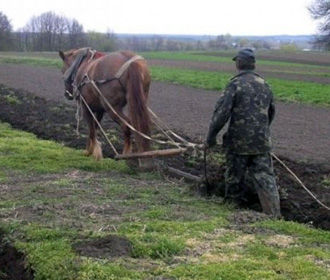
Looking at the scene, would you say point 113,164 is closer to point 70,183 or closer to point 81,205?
point 70,183

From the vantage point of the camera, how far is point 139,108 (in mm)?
9188

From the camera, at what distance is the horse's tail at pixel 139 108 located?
9133 millimetres

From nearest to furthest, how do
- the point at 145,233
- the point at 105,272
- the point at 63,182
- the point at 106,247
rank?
the point at 105,272 < the point at 106,247 < the point at 145,233 < the point at 63,182

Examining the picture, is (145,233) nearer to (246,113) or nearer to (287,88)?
(246,113)

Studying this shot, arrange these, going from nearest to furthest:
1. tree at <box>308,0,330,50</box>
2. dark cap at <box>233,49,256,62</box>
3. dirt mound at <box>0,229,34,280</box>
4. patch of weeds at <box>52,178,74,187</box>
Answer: dirt mound at <box>0,229,34,280</box> → dark cap at <box>233,49,256,62</box> → patch of weeds at <box>52,178,74,187</box> → tree at <box>308,0,330,50</box>

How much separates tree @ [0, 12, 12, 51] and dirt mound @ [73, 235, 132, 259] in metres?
77.9

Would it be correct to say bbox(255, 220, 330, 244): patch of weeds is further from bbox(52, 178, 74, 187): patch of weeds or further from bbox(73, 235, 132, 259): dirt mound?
bbox(52, 178, 74, 187): patch of weeds

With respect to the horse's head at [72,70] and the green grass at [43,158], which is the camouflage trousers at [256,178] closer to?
the green grass at [43,158]

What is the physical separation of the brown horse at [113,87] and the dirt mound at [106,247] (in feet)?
11.9

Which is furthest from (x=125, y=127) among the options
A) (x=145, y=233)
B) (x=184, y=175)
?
(x=145, y=233)

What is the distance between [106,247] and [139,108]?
158 inches

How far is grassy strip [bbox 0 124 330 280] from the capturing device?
4953 millimetres

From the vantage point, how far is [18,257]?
18.5 feet

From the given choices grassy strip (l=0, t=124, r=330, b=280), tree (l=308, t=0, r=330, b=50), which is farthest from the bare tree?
grassy strip (l=0, t=124, r=330, b=280)
